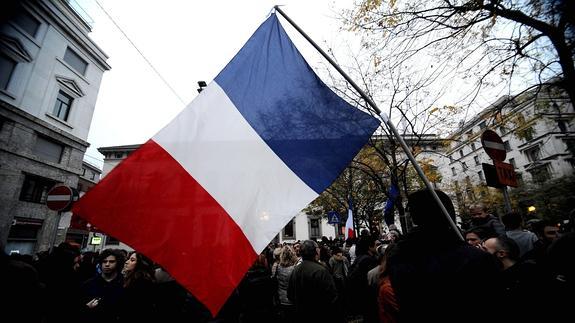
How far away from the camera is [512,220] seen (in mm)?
4461

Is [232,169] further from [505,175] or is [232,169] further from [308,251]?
[505,175]

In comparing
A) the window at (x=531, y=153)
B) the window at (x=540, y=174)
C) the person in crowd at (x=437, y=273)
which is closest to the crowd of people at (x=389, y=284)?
the person in crowd at (x=437, y=273)

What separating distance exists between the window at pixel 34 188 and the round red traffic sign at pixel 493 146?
Result: 23.2 metres

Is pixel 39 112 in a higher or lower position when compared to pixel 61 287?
higher

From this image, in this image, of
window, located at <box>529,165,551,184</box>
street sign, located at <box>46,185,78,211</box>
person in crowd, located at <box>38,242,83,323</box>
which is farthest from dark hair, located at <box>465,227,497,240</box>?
window, located at <box>529,165,551,184</box>

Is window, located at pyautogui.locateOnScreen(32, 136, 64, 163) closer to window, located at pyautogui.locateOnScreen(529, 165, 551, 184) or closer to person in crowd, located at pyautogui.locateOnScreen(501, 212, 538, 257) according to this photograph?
person in crowd, located at pyautogui.locateOnScreen(501, 212, 538, 257)

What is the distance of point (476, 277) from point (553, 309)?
61.2 inches

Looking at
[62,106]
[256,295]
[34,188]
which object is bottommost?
[256,295]

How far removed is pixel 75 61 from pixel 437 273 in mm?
26035

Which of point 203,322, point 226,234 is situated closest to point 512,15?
point 226,234

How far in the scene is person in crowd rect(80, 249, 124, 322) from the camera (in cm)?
331

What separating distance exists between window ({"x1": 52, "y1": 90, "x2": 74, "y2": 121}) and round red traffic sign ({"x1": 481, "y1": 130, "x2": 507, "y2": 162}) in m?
24.1

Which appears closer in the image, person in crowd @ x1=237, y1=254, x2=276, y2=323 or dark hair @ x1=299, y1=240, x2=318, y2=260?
dark hair @ x1=299, y1=240, x2=318, y2=260

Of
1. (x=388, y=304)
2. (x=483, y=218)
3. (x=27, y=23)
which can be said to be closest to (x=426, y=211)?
(x=388, y=304)
